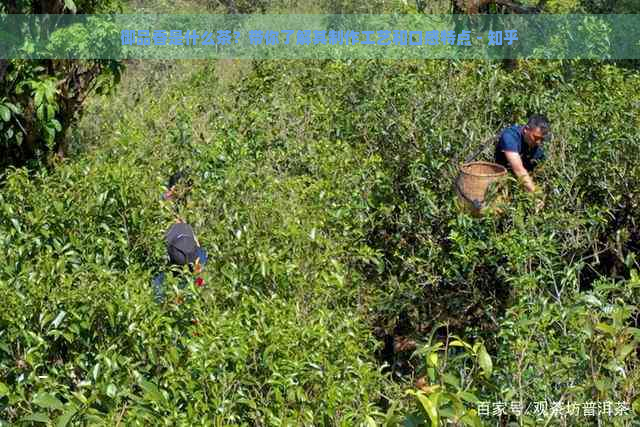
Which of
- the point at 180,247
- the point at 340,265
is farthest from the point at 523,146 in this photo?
the point at 180,247

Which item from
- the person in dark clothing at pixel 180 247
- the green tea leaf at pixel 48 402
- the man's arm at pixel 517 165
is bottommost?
the person in dark clothing at pixel 180 247

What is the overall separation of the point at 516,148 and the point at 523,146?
0.08m

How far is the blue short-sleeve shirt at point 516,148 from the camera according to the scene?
477 centimetres

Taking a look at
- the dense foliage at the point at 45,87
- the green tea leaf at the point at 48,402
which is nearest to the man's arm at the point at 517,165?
the dense foliage at the point at 45,87

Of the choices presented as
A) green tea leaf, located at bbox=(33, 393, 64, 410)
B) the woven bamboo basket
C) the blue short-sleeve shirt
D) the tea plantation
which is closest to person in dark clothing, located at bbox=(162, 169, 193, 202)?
the tea plantation

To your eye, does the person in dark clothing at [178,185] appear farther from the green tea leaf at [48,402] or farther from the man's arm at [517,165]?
the green tea leaf at [48,402]

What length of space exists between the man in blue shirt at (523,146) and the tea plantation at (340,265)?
13cm

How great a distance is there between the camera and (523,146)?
4.81 meters

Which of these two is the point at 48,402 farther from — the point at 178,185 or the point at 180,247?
the point at 178,185

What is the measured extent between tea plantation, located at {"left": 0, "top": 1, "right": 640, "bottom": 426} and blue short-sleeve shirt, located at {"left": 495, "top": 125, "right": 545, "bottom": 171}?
0.45 feet

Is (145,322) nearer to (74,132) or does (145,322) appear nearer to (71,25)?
(71,25)

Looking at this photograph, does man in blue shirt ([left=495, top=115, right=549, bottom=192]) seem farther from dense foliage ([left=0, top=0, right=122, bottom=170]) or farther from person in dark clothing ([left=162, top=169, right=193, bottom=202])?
dense foliage ([left=0, top=0, right=122, bottom=170])

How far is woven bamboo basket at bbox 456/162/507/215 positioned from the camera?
14.2ft

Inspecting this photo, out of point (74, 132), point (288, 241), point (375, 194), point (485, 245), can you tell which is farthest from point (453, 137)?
point (74, 132)
